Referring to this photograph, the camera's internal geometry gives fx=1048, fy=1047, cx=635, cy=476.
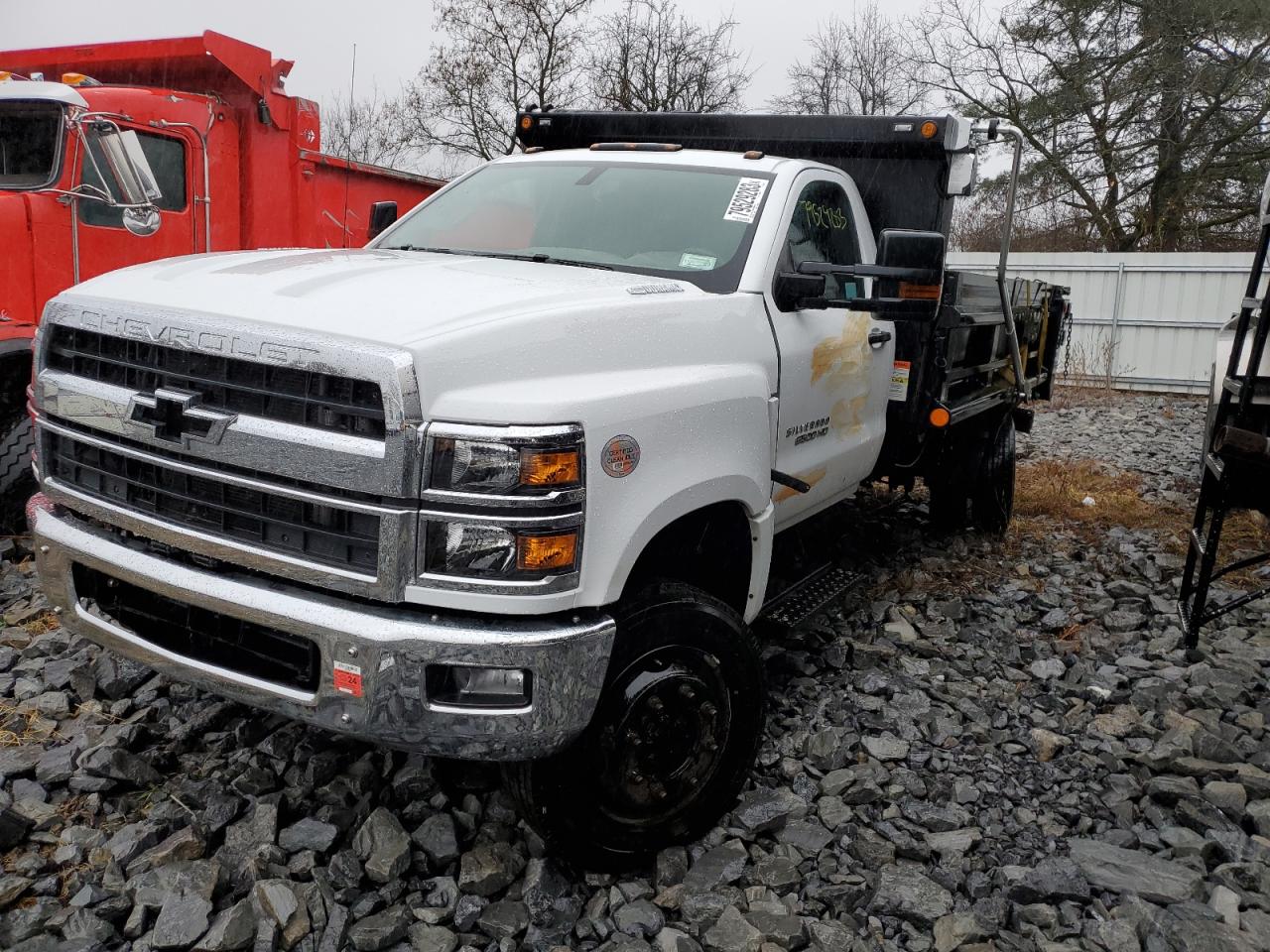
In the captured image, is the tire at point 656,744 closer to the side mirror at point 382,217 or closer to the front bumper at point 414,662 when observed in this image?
the front bumper at point 414,662

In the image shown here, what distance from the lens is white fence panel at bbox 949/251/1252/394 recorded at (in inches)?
645

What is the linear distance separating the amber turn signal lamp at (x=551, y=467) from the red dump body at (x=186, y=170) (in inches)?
169

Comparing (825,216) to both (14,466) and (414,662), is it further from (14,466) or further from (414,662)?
(14,466)

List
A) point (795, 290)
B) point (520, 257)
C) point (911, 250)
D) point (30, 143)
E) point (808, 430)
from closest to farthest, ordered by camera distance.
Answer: point (911, 250) < point (795, 290) < point (520, 257) < point (808, 430) < point (30, 143)

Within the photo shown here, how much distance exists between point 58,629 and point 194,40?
166 inches

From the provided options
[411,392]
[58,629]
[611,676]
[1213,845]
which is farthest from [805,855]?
[58,629]

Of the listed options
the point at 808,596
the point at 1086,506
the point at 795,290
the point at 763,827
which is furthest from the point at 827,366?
the point at 1086,506

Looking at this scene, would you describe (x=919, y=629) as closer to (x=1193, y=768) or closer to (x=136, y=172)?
(x=1193, y=768)

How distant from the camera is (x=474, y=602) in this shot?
7.83ft

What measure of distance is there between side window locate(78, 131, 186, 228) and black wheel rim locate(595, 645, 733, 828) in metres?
4.93

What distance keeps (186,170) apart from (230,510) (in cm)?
497

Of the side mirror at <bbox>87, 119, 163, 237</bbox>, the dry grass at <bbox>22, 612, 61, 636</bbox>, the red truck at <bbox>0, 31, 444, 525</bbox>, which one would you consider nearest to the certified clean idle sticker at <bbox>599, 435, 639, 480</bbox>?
the red truck at <bbox>0, 31, 444, 525</bbox>

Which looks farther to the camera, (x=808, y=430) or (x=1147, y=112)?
(x=1147, y=112)

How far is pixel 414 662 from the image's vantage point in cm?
238
